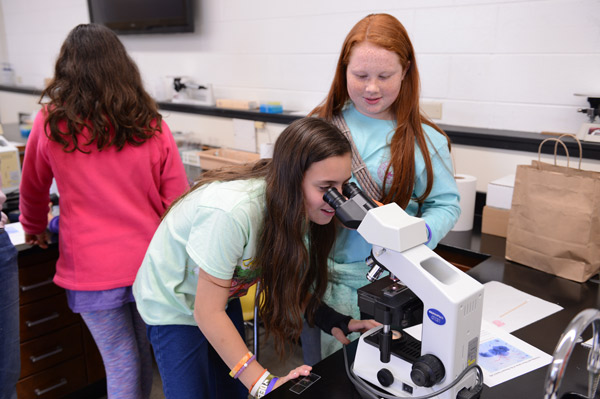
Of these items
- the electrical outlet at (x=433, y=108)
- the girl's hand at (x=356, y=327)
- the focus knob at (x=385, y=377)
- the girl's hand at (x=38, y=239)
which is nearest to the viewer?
the focus knob at (x=385, y=377)

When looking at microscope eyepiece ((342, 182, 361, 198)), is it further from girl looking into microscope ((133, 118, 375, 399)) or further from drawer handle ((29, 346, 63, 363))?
drawer handle ((29, 346, 63, 363))

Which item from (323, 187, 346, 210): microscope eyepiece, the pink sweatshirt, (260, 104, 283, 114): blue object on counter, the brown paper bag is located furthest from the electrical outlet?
(323, 187, 346, 210): microscope eyepiece

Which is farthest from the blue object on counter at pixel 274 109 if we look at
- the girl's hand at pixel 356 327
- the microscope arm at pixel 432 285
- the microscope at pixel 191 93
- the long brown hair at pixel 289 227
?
the microscope arm at pixel 432 285

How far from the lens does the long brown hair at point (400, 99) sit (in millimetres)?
1333

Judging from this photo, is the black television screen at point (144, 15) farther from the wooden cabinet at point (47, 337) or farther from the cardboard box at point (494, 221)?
the cardboard box at point (494, 221)

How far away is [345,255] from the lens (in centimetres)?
143

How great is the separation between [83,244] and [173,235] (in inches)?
24.7

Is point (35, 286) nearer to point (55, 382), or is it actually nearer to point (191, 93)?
point (55, 382)

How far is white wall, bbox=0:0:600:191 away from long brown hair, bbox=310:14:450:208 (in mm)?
878

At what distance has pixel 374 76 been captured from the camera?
4.39 ft

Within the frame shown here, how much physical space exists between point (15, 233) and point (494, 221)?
194 centimetres

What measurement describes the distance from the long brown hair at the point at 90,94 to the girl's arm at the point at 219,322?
28.3 inches

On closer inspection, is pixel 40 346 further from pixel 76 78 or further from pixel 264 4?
pixel 264 4

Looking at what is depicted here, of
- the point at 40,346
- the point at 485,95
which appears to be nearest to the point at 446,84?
the point at 485,95
